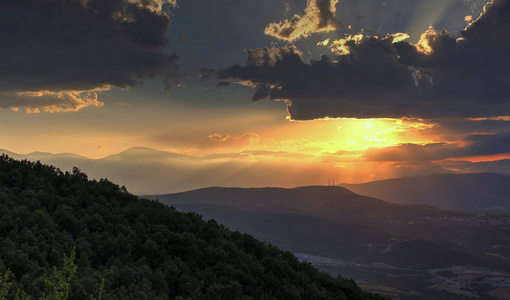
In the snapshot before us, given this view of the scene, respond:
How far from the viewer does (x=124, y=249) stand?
57062 millimetres

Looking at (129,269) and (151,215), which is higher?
(151,215)

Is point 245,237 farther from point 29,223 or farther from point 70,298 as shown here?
point 70,298

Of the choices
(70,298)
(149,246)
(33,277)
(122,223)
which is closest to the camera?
(70,298)

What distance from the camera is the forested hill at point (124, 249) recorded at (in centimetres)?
4612

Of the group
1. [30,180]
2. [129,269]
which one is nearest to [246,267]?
[129,269]

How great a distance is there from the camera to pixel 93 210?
214 feet

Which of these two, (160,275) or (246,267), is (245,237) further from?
(160,275)

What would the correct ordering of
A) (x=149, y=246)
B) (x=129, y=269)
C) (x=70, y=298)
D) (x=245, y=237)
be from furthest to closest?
(x=245, y=237) → (x=149, y=246) → (x=129, y=269) → (x=70, y=298)

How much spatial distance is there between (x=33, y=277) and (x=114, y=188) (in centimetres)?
3855

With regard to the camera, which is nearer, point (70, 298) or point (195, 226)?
point (70, 298)

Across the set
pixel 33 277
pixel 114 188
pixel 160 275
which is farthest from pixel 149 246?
pixel 114 188

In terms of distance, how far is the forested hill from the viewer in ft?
151

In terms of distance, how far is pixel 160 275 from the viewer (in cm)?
5153

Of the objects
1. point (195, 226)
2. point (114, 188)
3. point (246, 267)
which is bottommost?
point (246, 267)
